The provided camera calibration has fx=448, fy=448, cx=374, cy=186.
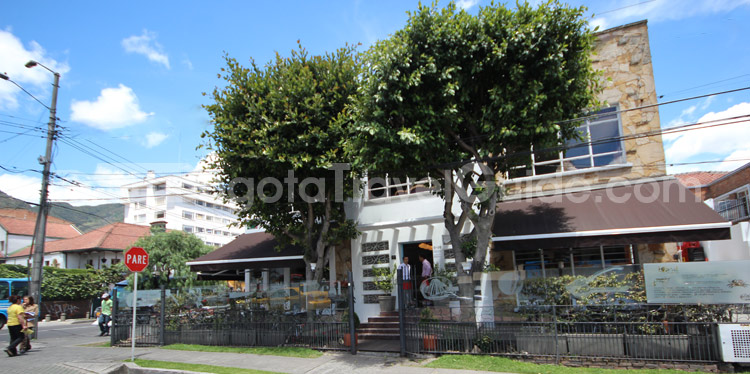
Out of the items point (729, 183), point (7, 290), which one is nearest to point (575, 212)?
Answer: point (729, 183)

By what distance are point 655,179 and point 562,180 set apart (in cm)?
230

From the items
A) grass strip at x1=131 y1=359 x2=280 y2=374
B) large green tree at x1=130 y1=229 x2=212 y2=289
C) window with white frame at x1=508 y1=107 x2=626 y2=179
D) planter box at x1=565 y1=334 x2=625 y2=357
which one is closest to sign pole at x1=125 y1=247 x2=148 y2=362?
grass strip at x1=131 y1=359 x2=280 y2=374

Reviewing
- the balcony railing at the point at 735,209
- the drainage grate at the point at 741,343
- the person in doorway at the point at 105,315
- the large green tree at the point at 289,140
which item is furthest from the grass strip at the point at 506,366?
the balcony railing at the point at 735,209

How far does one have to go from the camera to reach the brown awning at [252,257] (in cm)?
1445

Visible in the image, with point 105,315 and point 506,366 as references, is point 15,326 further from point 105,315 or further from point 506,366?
point 506,366

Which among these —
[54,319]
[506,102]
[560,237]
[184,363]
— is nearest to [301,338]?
[184,363]

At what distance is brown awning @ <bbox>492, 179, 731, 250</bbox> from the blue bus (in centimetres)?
2357

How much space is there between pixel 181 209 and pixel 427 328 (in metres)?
63.0

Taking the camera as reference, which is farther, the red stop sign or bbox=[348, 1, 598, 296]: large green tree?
the red stop sign

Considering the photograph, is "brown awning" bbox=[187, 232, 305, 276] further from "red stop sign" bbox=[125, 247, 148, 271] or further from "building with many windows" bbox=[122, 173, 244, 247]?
"building with many windows" bbox=[122, 173, 244, 247]

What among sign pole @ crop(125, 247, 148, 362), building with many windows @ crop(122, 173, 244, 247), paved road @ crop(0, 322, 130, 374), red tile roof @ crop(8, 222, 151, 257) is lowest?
paved road @ crop(0, 322, 130, 374)

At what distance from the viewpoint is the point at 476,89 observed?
399 inches

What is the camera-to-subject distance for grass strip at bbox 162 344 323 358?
435 inches

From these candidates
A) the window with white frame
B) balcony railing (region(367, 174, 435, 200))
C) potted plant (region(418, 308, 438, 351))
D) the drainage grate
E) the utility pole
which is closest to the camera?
the drainage grate
